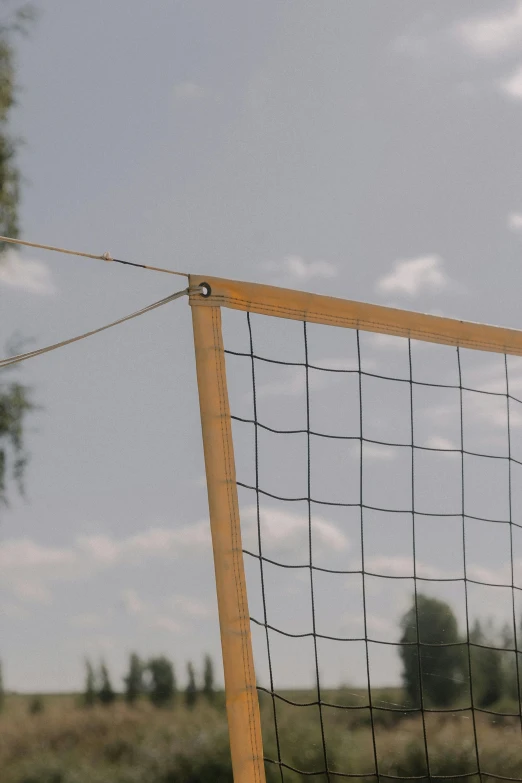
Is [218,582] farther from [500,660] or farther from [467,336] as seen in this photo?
[500,660]

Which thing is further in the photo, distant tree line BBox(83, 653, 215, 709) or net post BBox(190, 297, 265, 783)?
distant tree line BBox(83, 653, 215, 709)

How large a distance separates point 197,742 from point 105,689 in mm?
1663

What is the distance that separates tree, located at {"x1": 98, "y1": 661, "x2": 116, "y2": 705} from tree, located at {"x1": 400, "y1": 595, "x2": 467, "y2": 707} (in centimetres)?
416

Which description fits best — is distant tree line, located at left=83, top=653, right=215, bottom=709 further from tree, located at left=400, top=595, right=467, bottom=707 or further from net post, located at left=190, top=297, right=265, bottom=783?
net post, located at left=190, top=297, right=265, bottom=783

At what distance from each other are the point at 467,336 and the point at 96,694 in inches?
Result: 488

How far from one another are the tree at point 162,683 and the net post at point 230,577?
40.7 ft

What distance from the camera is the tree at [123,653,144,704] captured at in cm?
1425

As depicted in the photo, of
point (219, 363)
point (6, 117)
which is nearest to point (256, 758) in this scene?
point (219, 363)

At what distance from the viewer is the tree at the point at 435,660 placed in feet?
44.7

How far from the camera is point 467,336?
2953mm

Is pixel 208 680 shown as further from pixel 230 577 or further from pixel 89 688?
pixel 230 577

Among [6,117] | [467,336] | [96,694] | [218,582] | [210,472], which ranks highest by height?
[6,117]

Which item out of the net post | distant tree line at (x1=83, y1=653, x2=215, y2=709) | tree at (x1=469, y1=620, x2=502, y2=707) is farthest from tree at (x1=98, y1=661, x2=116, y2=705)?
the net post

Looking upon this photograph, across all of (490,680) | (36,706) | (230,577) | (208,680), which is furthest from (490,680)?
(230,577)
